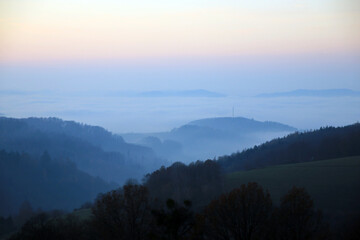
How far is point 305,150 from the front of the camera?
75.7 m

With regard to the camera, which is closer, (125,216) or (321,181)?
(125,216)

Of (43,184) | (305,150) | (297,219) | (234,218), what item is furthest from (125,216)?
(43,184)

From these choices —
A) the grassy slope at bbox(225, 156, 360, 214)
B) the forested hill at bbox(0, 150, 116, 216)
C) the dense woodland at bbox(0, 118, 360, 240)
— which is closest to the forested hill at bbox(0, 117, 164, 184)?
the forested hill at bbox(0, 150, 116, 216)

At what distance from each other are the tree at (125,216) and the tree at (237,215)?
4026 millimetres

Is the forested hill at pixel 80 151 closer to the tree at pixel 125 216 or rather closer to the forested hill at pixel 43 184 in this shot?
the forested hill at pixel 43 184

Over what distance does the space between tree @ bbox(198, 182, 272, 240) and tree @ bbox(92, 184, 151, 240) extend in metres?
4.03

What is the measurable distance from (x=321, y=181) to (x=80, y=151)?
12901 cm

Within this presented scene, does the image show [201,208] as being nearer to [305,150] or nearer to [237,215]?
[237,215]

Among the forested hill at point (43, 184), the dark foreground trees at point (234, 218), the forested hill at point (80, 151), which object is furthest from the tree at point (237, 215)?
the forested hill at point (80, 151)

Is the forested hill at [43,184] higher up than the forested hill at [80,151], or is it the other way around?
the forested hill at [80,151]

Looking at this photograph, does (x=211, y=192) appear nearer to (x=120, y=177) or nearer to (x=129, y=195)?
(x=129, y=195)

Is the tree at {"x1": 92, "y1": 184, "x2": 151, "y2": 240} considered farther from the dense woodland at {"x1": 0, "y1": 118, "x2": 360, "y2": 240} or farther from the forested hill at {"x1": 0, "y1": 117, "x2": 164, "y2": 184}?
the forested hill at {"x1": 0, "y1": 117, "x2": 164, "y2": 184}

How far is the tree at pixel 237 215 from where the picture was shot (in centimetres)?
2488

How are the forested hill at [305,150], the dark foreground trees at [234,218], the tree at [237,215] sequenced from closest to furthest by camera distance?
the dark foreground trees at [234,218] < the tree at [237,215] < the forested hill at [305,150]
